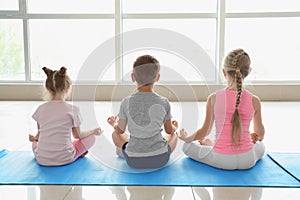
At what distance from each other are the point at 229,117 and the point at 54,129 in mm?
1043

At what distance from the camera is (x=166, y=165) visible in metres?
2.10

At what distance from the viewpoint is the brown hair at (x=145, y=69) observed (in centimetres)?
196

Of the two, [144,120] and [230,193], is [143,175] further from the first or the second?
[230,193]

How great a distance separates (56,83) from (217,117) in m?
1.00

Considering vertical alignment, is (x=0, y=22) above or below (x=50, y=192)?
above

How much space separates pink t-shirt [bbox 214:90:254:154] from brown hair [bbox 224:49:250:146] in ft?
0.11

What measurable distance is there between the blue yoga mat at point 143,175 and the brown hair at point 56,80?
467 millimetres

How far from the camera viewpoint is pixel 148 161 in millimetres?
1977

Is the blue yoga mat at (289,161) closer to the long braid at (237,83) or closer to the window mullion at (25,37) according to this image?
the long braid at (237,83)

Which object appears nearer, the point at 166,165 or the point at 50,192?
the point at 50,192

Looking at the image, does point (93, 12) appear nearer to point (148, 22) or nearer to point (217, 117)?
point (148, 22)

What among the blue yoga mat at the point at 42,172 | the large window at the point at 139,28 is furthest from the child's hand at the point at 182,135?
the large window at the point at 139,28

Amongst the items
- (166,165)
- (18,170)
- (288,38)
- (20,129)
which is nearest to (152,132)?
Answer: (166,165)

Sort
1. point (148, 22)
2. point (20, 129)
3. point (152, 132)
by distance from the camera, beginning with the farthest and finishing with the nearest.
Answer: point (148, 22) → point (20, 129) → point (152, 132)
